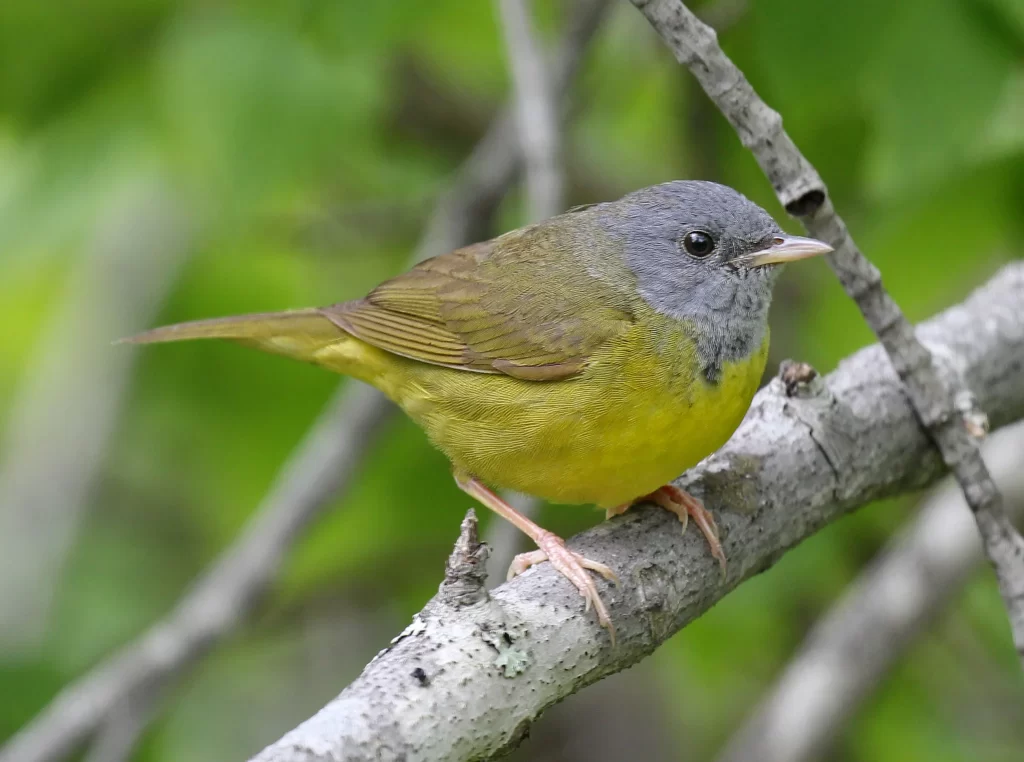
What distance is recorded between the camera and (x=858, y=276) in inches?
126

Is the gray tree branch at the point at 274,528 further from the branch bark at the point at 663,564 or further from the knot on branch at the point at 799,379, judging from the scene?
the knot on branch at the point at 799,379

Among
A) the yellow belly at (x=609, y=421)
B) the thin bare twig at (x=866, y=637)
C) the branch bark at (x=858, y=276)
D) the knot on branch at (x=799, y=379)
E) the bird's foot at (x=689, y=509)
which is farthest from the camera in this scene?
the thin bare twig at (x=866, y=637)

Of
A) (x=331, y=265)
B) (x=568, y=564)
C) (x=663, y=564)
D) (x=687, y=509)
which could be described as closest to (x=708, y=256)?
(x=687, y=509)

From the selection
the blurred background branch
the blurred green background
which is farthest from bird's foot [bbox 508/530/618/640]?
the blurred background branch

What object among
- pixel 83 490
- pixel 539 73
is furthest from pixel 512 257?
pixel 83 490

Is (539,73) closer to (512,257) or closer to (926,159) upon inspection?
→ (512,257)

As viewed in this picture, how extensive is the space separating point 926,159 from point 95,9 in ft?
9.91

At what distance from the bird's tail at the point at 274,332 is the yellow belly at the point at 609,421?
2.48 ft

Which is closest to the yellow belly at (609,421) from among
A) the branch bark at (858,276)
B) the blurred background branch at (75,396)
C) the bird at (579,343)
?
the bird at (579,343)

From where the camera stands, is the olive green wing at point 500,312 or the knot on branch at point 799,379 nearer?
the knot on branch at point 799,379

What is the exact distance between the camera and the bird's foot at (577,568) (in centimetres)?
283

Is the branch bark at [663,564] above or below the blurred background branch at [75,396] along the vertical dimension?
below

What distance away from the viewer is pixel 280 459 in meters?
5.64

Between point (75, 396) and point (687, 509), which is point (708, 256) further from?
point (75, 396)
